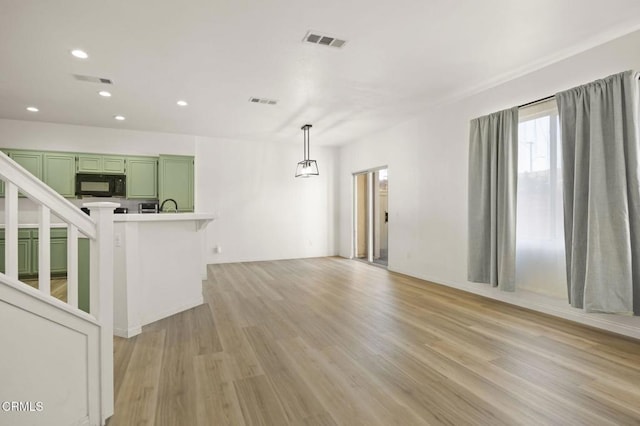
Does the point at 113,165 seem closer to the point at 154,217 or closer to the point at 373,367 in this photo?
the point at 154,217

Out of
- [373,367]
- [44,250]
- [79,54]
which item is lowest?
[373,367]

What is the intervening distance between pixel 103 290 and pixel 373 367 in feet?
6.12

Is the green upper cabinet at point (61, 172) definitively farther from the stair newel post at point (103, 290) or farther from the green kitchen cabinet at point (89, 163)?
the stair newel post at point (103, 290)

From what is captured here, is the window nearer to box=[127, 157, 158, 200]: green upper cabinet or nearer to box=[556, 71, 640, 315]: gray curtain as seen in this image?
box=[556, 71, 640, 315]: gray curtain

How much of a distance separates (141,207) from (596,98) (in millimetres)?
6964

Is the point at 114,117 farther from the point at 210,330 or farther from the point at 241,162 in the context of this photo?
the point at 210,330

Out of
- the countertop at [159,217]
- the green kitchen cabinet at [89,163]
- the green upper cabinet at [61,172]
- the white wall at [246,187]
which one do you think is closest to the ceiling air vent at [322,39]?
the countertop at [159,217]

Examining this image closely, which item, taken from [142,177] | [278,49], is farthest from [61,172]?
[278,49]

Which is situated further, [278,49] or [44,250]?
[278,49]

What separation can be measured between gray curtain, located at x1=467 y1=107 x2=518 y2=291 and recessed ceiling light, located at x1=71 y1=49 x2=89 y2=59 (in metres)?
4.84

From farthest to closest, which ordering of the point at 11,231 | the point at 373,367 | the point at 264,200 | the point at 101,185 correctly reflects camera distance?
the point at 264,200 → the point at 101,185 → the point at 373,367 → the point at 11,231

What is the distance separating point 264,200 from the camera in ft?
25.6

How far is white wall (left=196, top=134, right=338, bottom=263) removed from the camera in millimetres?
7309

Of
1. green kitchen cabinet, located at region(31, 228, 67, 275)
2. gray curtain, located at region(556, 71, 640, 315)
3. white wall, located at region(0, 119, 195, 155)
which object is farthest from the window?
green kitchen cabinet, located at region(31, 228, 67, 275)
